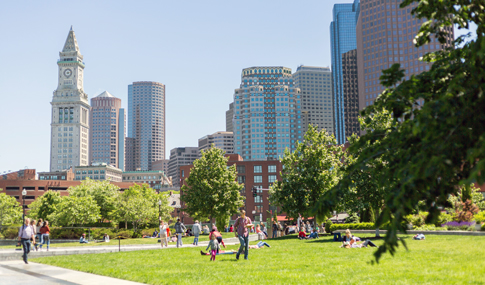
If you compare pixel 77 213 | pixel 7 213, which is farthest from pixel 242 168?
pixel 77 213

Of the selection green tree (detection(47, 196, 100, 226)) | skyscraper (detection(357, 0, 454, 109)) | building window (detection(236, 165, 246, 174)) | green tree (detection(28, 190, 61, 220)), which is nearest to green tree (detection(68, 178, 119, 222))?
green tree (detection(47, 196, 100, 226))

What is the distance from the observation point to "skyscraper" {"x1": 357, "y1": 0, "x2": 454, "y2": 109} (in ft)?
589

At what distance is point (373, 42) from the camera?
7283 inches

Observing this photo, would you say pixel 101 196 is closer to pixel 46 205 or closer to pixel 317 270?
pixel 46 205

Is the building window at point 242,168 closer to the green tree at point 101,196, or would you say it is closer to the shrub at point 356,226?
the green tree at point 101,196

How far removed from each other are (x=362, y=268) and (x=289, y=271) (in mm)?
2330

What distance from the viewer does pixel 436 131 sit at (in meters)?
4.99

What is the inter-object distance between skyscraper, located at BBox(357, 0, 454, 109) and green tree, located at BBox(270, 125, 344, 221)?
480 feet

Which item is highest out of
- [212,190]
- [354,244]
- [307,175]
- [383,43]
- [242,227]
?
[383,43]

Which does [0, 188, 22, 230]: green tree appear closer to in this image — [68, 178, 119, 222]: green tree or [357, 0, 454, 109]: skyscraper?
[68, 178, 119, 222]: green tree

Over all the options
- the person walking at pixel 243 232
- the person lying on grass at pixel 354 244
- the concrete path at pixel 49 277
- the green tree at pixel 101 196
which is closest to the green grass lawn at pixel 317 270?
the concrete path at pixel 49 277

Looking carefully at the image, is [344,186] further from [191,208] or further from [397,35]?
[397,35]

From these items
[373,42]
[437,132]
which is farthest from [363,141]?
[373,42]

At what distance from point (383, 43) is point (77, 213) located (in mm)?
155098
